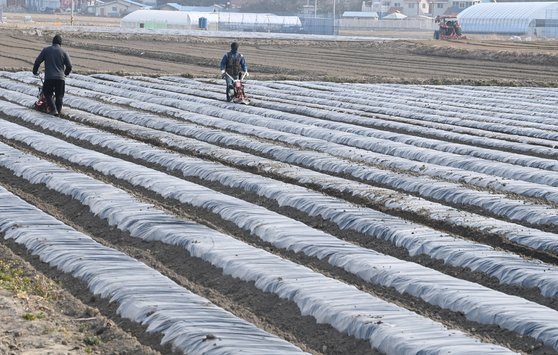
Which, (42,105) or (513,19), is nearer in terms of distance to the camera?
(42,105)

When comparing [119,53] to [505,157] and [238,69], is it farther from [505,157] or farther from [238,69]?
[505,157]

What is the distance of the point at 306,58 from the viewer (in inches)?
1566

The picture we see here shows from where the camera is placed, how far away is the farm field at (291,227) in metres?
6.94

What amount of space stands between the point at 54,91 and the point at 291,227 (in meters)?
8.99

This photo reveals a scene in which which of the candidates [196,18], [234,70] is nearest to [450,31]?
[196,18]

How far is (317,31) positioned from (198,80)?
52.3 meters

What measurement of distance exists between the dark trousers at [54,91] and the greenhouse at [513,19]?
188 feet

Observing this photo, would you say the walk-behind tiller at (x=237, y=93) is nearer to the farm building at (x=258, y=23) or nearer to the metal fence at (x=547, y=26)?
the metal fence at (x=547, y=26)

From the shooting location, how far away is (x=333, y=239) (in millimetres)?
9172

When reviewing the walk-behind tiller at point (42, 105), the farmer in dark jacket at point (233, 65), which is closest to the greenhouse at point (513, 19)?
the farmer in dark jacket at point (233, 65)

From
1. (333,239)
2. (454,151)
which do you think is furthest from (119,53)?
(333,239)

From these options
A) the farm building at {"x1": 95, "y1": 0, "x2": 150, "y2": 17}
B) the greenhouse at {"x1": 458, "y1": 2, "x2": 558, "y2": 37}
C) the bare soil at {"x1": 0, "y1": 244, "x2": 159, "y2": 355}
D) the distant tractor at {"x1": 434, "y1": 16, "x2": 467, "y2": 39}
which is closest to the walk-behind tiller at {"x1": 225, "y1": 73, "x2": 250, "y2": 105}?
the bare soil at {"x1": 0, "y1": 244, "x2": 159, "y2": 355}

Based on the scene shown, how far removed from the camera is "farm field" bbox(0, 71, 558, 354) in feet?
22.8

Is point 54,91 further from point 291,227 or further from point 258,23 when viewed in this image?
point 258,23
